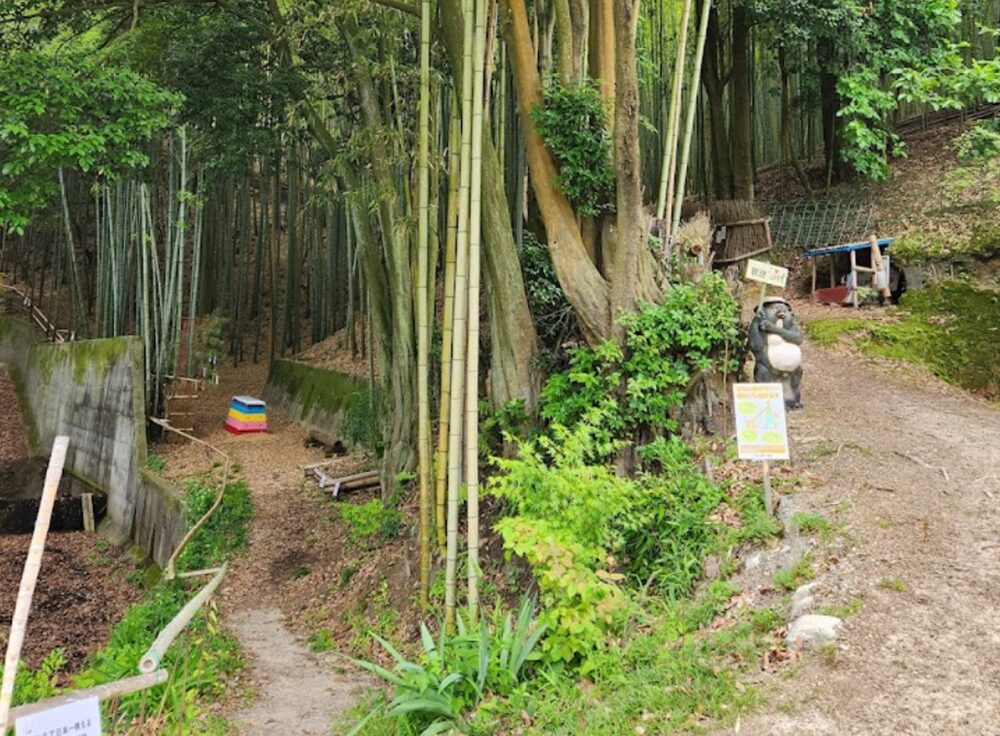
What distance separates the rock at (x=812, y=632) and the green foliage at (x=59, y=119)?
18.5ft

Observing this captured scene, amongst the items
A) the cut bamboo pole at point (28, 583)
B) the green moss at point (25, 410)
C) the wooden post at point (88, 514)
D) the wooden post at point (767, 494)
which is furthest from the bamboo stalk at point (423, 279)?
the green moss at point (25, 410)

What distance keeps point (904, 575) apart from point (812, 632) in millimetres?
638

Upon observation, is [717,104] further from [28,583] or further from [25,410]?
[25,410]

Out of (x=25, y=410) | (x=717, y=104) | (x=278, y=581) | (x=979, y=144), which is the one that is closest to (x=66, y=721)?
(x=278, y=581)

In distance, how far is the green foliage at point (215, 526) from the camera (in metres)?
7.27

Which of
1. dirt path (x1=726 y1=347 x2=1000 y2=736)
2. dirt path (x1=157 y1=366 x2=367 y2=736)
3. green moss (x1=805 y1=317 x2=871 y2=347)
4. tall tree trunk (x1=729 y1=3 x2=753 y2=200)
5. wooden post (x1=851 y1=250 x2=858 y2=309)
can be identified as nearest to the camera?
dirt path (x1=726 y1=347 x2=1000 y2=736)

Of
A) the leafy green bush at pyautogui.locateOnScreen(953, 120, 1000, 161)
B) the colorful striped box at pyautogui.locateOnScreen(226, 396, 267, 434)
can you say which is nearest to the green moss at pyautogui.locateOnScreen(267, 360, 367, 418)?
the colorful striped box at pyautogui.locateOnScreen(226, 396, 267, 434)

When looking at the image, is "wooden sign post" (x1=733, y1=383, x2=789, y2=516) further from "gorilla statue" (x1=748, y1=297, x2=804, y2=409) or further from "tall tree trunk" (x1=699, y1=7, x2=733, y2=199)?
"tall tree trunk" (x1=699, y1=7, x2=733, y2=199)

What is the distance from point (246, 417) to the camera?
11133mm

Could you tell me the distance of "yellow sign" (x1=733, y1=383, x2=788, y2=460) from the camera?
3717 mm

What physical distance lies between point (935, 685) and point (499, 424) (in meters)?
3.33

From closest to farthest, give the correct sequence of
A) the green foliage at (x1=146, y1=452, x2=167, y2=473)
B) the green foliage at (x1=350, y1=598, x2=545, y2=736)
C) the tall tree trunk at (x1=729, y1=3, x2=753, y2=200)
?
1. the green foliage at (x1=350, y1=598, x2=545, y2=736)
2. the green foliage at (x1=146, y1=452, x2=167, y2=473)
3. the tall tree trunk at (x1=729, y1=3, x2=753, y2=200)

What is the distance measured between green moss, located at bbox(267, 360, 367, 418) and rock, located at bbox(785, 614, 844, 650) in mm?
7333

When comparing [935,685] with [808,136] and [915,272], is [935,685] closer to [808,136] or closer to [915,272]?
[915,272]
